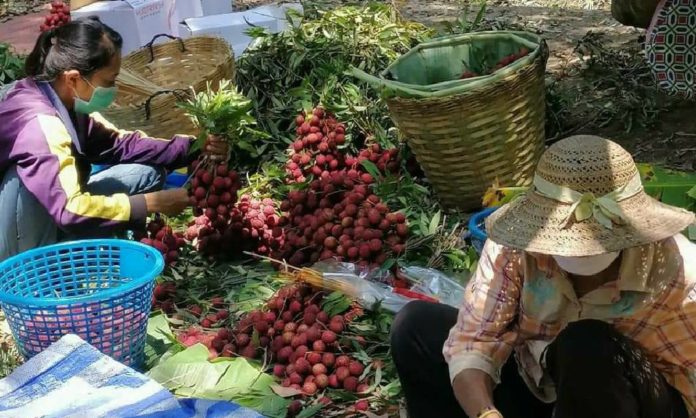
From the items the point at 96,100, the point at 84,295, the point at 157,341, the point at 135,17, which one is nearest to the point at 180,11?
the point at 135,17

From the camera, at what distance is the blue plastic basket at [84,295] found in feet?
7.73

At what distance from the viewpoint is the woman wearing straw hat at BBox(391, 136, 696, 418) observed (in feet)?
5.16

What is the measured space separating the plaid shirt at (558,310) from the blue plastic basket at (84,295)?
1.00m

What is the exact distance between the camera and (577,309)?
1.76 metres

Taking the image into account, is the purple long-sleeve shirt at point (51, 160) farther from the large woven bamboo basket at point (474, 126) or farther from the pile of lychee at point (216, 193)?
the large woven bamboo basket at point (474, 126)

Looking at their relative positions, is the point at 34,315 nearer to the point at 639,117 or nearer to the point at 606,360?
the point at 606,360

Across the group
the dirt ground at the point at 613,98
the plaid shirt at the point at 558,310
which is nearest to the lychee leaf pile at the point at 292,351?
the plaid shirt at the point at 558,310

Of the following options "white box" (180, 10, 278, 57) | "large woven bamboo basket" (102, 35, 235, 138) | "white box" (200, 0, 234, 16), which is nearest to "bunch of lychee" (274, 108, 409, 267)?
"large woven bamboo basket" (102, 35, 235, 138)

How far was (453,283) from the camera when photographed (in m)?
2.78

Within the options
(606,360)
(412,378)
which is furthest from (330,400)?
(606,360)

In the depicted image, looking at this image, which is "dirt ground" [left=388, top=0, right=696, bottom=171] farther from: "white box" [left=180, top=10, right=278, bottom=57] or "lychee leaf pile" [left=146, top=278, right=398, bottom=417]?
"lychee leaf pile" [left=146, top=278, right=398, bottom=417]

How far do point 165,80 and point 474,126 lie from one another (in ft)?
6.59

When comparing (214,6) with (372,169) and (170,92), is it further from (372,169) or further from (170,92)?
(372,169)

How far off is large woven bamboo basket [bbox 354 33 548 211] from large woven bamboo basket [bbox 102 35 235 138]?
1.09 meters
